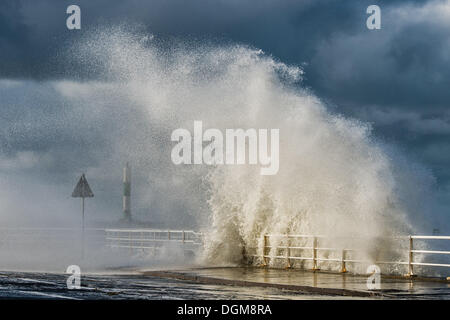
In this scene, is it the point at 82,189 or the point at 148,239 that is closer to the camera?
the point at 82,189

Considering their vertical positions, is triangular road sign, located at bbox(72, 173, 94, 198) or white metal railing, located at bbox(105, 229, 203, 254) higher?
triangular road sign, located at bbox(72, 173, 94, 198)

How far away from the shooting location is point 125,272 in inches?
984

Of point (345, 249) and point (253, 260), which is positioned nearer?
point (345, 249)

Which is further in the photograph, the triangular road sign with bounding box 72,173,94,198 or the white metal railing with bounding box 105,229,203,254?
the white metal railing with bounding box 105,229,203,254

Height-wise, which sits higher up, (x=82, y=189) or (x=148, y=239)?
(x=82, y=189)

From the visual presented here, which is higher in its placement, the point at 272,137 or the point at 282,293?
the point at 272,137

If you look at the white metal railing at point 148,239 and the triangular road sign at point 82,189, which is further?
the white metal railing at point 148,239

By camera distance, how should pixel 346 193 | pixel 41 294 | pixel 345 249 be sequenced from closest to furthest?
pixel 41 294, pixel 345 249, pixel 346 193

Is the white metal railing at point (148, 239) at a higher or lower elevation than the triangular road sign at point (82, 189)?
lower

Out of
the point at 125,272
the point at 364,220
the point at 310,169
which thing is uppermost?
the point at 310,169
